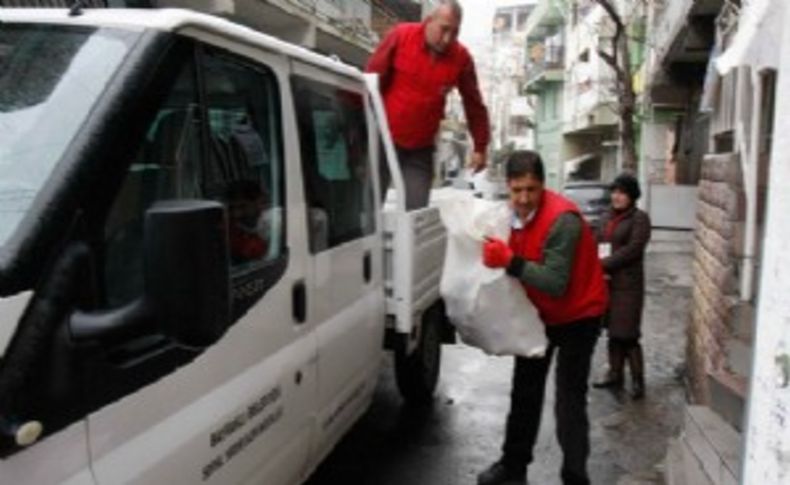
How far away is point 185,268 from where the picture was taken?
192 centimetres

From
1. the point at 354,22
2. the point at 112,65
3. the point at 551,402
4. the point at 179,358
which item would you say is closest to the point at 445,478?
the point at 551,402

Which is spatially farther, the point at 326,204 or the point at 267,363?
the point at 326,204

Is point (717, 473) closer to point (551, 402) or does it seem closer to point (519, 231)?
point (519, 231)

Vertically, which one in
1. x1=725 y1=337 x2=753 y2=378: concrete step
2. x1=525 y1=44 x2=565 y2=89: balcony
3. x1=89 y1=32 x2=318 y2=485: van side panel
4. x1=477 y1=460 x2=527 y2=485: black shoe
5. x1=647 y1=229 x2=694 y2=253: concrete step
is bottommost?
x1=647 y1=229 x2=694 y2=253: concrete step

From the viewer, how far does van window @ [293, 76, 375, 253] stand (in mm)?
3674

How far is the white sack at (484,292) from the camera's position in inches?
180

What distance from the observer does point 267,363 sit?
315 centimetres

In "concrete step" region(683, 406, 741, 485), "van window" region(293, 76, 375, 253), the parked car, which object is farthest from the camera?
the parked car

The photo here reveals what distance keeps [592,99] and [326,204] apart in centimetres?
3439

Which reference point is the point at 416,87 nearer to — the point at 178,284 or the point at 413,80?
the point at 413,80

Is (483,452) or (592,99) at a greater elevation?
(592,99)

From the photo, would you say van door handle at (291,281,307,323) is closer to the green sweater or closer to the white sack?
the green sweater

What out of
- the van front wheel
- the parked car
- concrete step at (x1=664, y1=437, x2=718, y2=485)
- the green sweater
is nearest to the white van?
the green sweater

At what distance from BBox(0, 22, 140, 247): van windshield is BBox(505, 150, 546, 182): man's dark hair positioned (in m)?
2.34
